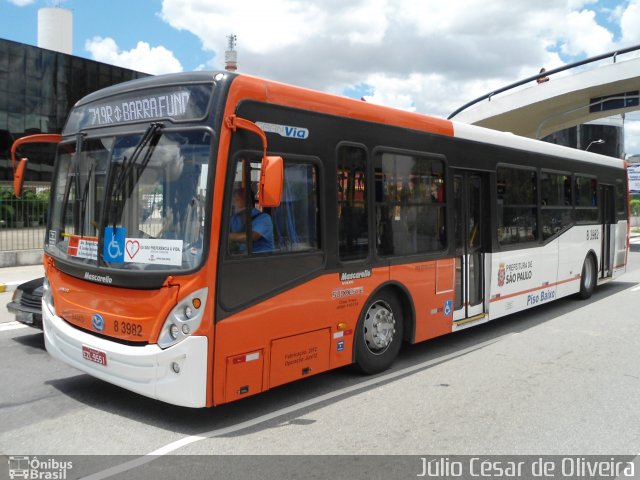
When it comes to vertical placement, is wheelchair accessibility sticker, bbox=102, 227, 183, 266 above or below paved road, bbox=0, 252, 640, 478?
above

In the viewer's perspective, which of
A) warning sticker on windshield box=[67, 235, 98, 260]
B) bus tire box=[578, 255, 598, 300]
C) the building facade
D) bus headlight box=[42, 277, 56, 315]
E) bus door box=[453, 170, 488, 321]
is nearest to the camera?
warning sticker on windshield box=[67, 235, 98, 260]

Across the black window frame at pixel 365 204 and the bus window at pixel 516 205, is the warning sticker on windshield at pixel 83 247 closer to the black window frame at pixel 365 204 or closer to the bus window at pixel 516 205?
the black window frame at pixel 365 204

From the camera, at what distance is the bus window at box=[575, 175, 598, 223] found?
11.0 m

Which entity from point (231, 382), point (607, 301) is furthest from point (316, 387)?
point (607, 301)

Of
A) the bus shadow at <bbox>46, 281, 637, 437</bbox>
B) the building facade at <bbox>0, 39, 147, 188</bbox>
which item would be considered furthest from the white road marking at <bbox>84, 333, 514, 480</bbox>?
the building facade at <bbox>0, 39, 147, 188</bbox>

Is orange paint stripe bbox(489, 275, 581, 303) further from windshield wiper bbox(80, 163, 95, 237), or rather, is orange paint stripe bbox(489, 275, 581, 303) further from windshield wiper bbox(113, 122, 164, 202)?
windshield wiper bbox(80, 163, 95, 237)

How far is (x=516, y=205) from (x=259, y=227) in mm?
→ 5251

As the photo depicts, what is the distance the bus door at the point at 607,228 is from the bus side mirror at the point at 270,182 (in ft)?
32.5

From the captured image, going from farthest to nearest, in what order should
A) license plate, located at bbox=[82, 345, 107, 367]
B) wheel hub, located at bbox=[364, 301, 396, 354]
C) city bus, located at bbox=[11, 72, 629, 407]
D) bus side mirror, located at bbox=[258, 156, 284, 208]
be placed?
wheel hub, located at bbox=[364, 301, 396, 354]
license plate, located at bbox=[82, 345, 107, 367]
city bus, located at bbox=[11, 72, 629, 407]
bus side mirror, located at bbox=[258, 156, 284, 208]

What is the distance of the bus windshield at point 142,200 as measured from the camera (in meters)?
4.49

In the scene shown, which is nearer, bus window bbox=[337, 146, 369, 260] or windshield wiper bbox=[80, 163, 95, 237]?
windshield wiper bbox=[80, 163, 95, 237]

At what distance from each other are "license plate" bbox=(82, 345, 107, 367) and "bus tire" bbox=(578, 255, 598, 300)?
9608mm

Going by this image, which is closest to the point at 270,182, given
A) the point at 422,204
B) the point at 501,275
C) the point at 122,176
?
the point at 122,176

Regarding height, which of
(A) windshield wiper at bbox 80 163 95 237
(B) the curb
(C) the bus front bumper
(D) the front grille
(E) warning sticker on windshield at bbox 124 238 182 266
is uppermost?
(A) windshield wiper at bbox 80 163 95 237
